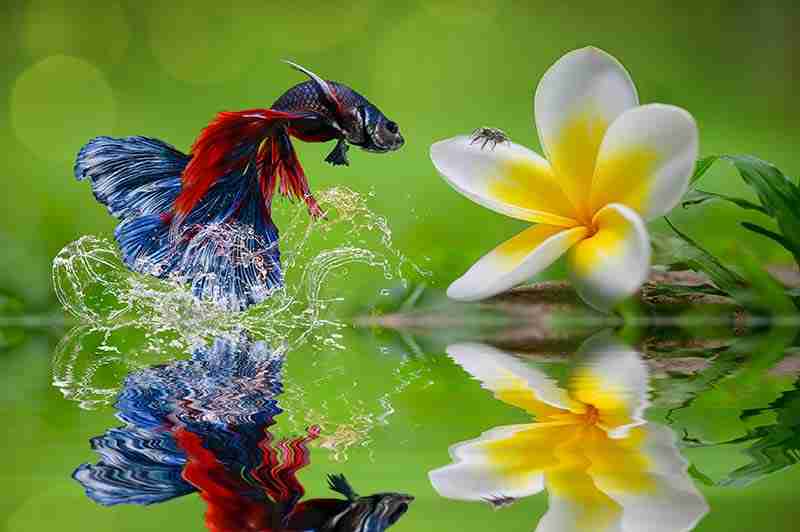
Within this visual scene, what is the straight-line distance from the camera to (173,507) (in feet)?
1.60

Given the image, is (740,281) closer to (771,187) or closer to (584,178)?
(771,187)

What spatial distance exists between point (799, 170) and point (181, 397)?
1.69 m

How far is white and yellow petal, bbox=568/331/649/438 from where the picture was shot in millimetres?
709

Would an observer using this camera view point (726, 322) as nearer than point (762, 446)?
No

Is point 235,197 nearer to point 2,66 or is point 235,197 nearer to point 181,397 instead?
point 2,66

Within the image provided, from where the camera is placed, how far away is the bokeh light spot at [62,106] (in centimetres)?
213

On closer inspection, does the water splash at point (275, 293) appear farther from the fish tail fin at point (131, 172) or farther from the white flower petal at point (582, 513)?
the white flower petal at point (582, 513)

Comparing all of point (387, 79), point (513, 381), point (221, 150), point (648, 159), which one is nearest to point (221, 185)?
point (221, 150)

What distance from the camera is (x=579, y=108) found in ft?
4.70

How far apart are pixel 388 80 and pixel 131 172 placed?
0.61m

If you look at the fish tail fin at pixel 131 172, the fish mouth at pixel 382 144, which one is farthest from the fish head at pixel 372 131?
the fish tail fin at pixel 131 172

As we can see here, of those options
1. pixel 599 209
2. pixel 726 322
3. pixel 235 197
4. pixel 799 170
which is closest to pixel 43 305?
pixel 235 197

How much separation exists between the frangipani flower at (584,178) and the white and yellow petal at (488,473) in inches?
23.8

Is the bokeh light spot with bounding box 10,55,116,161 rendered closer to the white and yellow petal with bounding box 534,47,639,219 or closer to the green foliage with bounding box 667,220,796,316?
the white and yellow petal with bounding box 534,47,639,219
